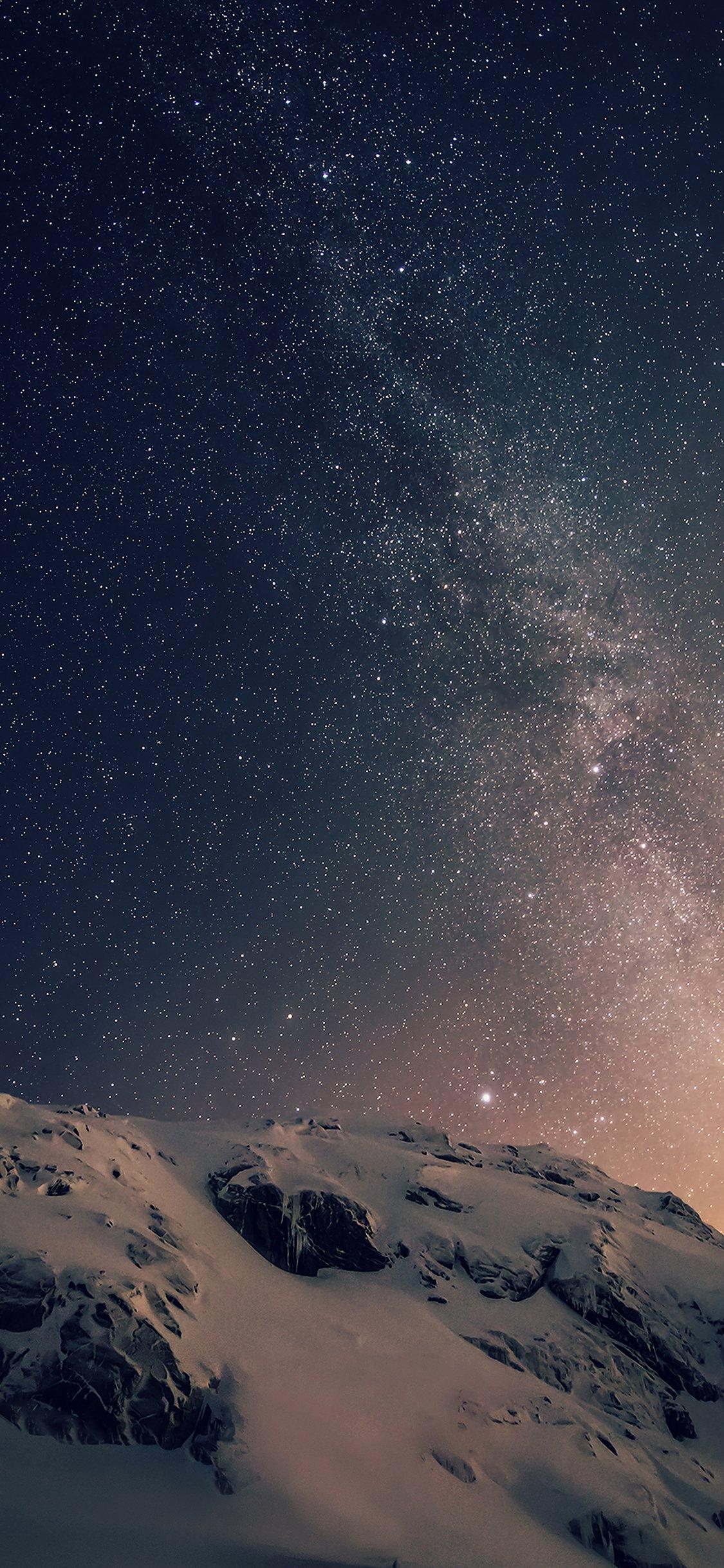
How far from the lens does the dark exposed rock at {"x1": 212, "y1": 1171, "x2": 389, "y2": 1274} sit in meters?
55.8

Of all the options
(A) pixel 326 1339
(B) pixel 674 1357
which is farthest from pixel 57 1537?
(B) pixel 674 1357

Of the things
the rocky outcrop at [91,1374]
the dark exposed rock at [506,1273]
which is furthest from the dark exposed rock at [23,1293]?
the dark exposed rock at [506,1273]

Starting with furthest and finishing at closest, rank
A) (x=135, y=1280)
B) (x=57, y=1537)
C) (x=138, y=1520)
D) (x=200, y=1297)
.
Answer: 1. (x=200, y=1297)
2. (x=135, y=1280)
3. (x=138, y=1520)
4. (x=57, y=1537)

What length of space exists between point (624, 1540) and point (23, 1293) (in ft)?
112

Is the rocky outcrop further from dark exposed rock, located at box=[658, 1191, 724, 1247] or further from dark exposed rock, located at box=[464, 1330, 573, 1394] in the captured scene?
dark exposed rock, located at box=[658, 1191, 724, 1247]

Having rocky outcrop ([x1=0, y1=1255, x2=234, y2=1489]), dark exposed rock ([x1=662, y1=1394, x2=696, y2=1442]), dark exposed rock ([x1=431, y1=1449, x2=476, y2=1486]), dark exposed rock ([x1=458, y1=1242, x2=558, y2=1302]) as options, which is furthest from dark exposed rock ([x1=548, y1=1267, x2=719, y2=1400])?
rocky outcrop ([x1=0, y1=1255, x2=234, y2=1489])

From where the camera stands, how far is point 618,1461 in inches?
1702

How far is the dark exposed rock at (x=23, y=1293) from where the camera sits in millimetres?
36125

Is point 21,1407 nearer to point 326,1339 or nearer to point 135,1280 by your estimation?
point 135,1280

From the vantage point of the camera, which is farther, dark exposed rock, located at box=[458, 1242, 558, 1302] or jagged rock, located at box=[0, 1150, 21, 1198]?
dark exposed rock, located at box=[458, 1242, 558, 1302]

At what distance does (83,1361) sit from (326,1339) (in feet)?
59.0

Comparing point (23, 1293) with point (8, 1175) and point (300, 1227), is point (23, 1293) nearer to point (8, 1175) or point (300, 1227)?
point (8, 1175)

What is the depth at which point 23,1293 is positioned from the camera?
121 feet

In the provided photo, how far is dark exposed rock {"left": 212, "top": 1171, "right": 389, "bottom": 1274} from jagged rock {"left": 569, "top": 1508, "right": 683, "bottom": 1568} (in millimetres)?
22438
